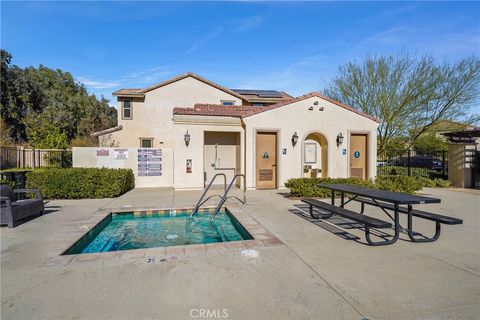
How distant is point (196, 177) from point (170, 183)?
2524mm

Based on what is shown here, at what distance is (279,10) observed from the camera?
10.3 meters

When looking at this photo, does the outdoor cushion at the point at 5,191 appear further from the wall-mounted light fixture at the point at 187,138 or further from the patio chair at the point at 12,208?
the wall-mounted light fixture at the point at 187,138

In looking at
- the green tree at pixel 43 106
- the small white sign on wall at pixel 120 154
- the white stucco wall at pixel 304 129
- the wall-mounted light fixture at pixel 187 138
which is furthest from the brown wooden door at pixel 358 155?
the green tree at pixel 43 106

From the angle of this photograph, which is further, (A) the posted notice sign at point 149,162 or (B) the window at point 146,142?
(B) the window at point 146,142

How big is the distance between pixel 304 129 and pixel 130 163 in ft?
27.7

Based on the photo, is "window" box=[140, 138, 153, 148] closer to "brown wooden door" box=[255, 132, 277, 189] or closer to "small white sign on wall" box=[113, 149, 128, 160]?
"small white sign on wall" box=[113, 149, 128, 160]

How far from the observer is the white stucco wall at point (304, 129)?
39.4 ft

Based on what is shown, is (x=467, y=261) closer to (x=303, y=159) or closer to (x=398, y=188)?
(x=398, y=188)

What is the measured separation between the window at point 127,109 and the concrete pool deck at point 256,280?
52.9 ft

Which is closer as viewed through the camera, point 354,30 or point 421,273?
point 421,273

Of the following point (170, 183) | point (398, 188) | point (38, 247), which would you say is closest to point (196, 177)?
point (170, 183)

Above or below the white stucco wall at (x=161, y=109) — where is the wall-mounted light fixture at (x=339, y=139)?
below

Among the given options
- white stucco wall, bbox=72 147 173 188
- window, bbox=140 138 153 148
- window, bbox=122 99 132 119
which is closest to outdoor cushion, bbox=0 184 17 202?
white stucco wall, bbox=72 147 173 188

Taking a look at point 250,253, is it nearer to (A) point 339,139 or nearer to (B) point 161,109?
(A) point 339,139
